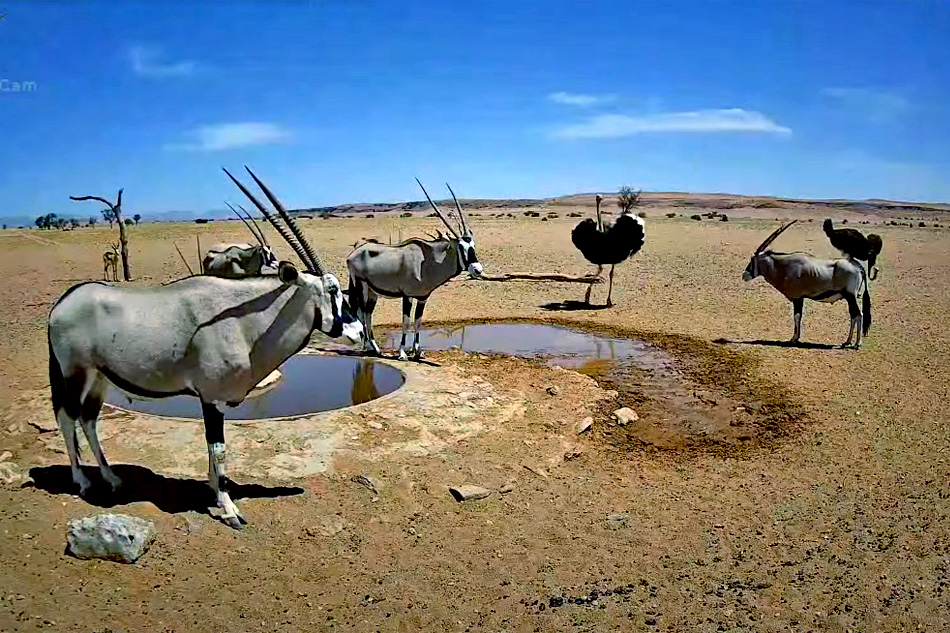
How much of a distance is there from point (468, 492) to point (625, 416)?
3395mm

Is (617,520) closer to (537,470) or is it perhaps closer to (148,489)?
(537,470)

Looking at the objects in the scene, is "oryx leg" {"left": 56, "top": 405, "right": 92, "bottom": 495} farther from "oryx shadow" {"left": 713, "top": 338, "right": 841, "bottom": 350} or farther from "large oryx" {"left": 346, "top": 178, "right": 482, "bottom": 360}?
"oryx shadow" {"left": 713, "top": 338, "right": 841, "bottom": 350}

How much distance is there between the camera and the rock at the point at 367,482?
24.3 feet

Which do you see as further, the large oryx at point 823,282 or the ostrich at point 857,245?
the ostrich at point 857,245

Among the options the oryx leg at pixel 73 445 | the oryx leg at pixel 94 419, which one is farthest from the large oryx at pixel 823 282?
the oryx leg at pixel 73 445

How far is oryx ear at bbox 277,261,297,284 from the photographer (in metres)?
6.33

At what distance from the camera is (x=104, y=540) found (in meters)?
5.60

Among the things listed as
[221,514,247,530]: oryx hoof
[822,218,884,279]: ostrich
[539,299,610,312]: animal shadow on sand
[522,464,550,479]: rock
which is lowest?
[522,464,550,479]: rock

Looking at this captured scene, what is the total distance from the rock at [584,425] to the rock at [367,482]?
3000 millimetres

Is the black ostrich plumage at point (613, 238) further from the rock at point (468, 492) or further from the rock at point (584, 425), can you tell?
the rock at point (468, 492)

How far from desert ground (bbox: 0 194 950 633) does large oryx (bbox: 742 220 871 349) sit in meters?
0.96

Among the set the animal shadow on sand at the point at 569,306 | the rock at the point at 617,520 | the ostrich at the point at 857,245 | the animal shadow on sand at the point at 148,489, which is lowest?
the rock at the point at 617,520

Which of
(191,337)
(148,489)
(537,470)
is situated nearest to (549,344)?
(537,470)

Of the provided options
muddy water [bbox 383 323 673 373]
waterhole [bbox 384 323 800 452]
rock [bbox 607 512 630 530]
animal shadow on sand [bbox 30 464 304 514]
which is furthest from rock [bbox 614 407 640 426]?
animal shadow on sand [bbox 30 464 304 514]
